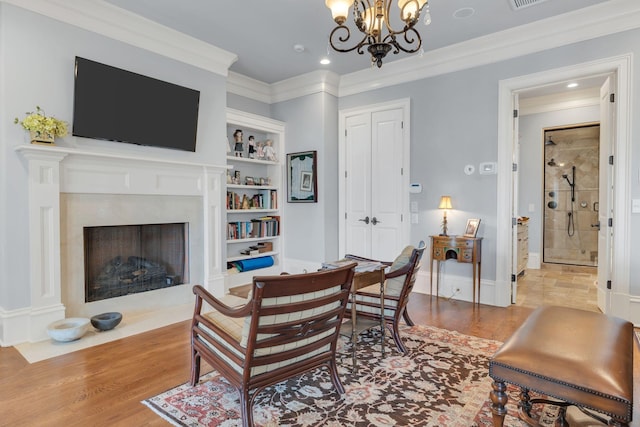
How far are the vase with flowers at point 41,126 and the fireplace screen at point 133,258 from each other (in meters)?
0.93

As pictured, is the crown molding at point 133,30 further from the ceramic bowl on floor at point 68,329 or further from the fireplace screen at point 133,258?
the ceramic bowl on floor at point 68,329

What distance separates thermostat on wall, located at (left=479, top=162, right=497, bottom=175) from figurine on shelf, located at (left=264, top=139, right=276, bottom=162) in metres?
3.01

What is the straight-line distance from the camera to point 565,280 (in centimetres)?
541

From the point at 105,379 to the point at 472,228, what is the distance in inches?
151

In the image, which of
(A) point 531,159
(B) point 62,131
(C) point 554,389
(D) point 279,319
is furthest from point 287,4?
(A) point 531,159

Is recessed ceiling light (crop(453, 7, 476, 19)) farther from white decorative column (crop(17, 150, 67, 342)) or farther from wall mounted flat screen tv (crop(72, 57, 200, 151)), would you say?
white decorative column (crop(17, 150, 67, 342))

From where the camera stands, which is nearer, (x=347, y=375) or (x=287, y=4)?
(x=347, y=375)

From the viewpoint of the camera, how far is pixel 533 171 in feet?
20.9

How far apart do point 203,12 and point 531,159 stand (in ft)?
19.1

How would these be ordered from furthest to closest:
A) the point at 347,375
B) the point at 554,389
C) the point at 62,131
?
1. the point at 62,131
2. the point at 347,375
3. the point at 554,389

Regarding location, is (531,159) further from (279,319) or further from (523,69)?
(279,319)

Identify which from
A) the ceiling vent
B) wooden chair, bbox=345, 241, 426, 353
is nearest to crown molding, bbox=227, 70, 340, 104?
the ceiling vent

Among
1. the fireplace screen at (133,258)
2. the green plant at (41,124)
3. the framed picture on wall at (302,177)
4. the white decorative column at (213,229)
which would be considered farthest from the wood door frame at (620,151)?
the green plant at (41,124)

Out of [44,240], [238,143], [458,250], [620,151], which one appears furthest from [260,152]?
[620,151]
